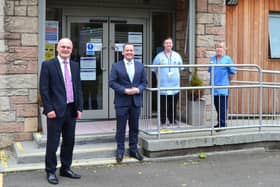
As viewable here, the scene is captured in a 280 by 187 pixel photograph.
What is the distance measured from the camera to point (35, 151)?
279 inches

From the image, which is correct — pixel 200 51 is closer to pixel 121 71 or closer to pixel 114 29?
pixel 114 29

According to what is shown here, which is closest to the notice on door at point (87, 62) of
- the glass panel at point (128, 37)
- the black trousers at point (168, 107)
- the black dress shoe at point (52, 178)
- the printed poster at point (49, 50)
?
the glass panel at point (128, 37)

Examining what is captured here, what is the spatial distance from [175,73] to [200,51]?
1.14 m

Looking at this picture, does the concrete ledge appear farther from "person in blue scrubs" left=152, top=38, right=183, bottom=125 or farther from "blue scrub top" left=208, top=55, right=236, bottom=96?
"blue scrub top" left=208, top=55, right=236, bottom=96

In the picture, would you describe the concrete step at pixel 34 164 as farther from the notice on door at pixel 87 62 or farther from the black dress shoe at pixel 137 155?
the notice on door at pixel 87 62

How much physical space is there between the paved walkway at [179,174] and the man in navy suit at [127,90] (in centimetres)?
53

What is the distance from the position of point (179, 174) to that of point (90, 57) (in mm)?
3876

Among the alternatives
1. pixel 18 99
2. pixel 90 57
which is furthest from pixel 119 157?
pixel 90 57

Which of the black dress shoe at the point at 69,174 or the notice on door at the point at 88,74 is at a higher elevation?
the notice on door at the point at 88,74

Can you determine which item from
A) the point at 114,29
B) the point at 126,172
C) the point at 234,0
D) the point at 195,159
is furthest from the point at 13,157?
the point at 234,0

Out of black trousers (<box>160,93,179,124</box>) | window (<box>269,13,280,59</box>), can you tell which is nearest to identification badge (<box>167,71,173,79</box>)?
black trousers (<box>160,93,179,124</box>)

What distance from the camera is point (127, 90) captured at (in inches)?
269

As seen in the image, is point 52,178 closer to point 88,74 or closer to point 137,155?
point 137,155

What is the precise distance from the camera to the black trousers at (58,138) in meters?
5.96
